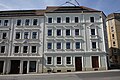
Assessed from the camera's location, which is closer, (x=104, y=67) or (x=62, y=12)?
(x=104, y=67)

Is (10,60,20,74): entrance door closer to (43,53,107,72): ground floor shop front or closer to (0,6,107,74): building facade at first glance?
(0,6,107,74): building facade

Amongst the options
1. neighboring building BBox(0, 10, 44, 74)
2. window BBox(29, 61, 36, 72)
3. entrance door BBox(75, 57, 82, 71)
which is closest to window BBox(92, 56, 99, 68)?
entrance door BBox(75, 57, 82, 71)

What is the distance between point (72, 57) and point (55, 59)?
3.44m

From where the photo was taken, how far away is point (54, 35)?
29.3 m

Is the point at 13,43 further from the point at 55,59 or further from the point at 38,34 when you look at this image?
the point at 55,59

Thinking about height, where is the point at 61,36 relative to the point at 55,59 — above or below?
above

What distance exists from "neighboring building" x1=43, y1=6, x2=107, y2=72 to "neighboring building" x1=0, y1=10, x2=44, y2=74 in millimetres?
1662

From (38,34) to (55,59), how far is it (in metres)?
6.48

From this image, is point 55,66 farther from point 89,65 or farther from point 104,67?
point 104,67

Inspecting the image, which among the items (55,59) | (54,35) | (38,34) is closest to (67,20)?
(54,35)

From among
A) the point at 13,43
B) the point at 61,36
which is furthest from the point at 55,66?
the point at 13,43

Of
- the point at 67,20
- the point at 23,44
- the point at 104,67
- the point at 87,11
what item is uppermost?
the point at 87,11

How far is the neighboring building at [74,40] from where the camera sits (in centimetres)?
2766

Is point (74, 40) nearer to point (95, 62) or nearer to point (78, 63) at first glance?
point (78, 63)
